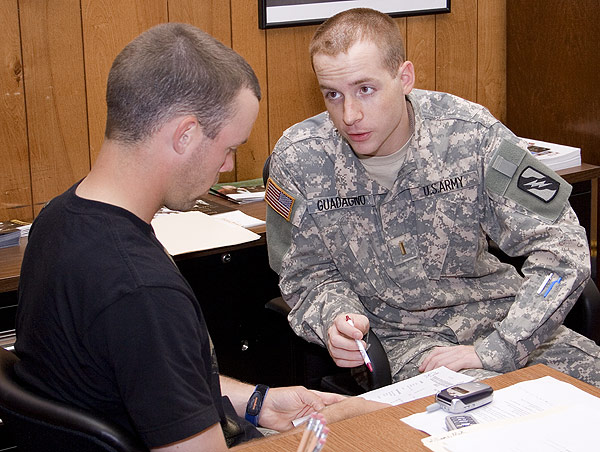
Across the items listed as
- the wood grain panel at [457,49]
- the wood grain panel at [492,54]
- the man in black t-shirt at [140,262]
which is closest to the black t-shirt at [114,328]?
the man in black t-shirt at [140,262]

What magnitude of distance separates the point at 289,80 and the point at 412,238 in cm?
A: 109

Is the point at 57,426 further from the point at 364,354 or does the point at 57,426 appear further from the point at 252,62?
the point at 252,62

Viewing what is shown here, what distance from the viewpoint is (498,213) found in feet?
6.87

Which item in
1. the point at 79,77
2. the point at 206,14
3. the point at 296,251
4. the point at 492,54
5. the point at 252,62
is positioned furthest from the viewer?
the point at 492,54

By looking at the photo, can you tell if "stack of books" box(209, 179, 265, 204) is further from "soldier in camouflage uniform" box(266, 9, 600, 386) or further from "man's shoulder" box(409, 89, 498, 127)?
"man's shoulder" box(409, 89, 498, 127)

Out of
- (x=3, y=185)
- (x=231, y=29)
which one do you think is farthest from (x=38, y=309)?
(x=231, y=29)

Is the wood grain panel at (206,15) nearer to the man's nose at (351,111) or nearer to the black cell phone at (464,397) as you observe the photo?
the man's nose at (351,111)

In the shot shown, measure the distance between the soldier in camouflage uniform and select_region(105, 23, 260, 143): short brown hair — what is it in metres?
0.73

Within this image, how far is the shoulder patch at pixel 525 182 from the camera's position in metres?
2.04

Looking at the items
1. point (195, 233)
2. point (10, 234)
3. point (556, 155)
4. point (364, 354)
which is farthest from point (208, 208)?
point (556, 155)

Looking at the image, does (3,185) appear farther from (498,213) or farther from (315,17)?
(498,213)

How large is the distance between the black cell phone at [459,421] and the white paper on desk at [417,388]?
0.17 meters

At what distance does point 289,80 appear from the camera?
3004mm

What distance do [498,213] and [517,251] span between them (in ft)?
0.36
